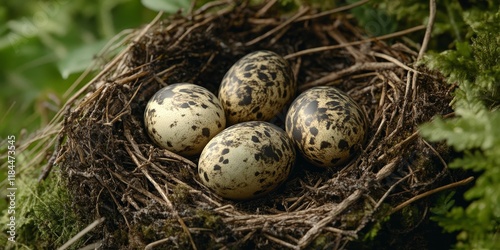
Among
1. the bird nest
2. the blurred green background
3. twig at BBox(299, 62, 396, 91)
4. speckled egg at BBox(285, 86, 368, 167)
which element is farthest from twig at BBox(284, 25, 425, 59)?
the blurred green background

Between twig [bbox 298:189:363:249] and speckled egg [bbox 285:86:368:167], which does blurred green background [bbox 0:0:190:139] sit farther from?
twig [bbox 298:189:363:249]

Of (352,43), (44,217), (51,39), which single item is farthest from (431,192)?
(51,39)

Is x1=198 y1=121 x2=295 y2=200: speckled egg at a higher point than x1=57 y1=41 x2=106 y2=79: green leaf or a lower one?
lower

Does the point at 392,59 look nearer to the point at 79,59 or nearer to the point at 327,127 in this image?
the point at 327,127

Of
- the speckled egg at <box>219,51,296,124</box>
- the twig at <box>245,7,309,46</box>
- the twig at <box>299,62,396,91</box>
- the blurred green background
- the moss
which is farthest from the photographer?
the blurred green background

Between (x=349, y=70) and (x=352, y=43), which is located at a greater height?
(x=352, y=43)

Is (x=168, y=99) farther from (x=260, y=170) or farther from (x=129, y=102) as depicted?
(x=260, y=170)

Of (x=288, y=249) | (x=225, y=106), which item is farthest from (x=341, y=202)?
(x=225, y=106)
